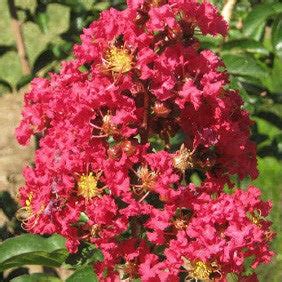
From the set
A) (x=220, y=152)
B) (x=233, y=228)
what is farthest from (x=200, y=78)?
(x=233, y=228)

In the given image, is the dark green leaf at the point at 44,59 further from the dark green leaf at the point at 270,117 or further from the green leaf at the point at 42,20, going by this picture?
the dark green leaf at the point at 270,117

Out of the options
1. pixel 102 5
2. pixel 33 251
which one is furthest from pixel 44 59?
pixel 33 251

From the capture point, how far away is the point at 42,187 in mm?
1400

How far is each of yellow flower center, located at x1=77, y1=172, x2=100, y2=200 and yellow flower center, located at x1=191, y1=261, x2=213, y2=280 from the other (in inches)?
8.9

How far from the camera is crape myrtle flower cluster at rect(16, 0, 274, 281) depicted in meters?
1.35

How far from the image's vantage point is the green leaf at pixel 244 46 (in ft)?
7.19

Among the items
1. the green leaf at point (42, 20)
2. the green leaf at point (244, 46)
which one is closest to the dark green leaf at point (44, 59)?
the green leaf at point (42, 20)

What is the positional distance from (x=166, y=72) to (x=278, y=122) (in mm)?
1196

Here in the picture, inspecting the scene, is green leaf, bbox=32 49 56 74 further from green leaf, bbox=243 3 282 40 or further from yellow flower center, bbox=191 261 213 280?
yellow flower center, bbox=191 261 213 280

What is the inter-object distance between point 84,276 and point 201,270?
0.24m

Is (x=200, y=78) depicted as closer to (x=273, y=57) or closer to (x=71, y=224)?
(x=71, y=224)

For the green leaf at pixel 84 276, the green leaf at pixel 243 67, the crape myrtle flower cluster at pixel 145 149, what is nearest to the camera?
the crape myrtle flower cluster at pixel 145 149

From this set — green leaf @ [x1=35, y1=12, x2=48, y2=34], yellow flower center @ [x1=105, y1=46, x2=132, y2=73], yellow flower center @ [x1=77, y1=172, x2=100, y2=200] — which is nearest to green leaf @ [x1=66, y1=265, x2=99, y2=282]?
yellow flower center @ [x1=77, y1=172, x2=100, y2=200]

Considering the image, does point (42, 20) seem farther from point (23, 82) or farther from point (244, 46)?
point (244, 46)
